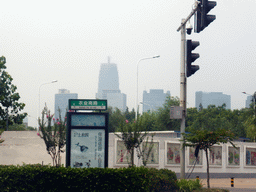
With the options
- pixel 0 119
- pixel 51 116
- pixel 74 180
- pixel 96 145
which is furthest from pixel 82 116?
pixel 0 119

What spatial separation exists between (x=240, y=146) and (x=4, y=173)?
78.1 ft

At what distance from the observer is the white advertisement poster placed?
1440cm

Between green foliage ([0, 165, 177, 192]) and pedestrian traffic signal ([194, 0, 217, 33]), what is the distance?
194 inches

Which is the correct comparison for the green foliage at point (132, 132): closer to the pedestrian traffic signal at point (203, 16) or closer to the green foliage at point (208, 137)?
the green foliage at point (208, 137)

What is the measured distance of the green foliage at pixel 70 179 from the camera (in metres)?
12.2

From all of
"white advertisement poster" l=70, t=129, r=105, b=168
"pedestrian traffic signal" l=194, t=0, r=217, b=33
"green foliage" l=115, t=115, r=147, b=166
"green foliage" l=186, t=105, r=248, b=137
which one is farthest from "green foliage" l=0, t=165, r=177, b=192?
"green foliage" l=186, t=105, r=248, b=137

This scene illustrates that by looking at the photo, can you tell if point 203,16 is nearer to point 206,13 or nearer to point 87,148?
point 206,13

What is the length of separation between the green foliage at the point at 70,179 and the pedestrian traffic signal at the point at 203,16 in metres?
4.93

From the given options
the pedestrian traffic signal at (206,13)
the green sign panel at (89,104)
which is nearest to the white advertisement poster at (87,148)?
the green sign panel at (89,104)

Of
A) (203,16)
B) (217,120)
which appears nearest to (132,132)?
(203,16)

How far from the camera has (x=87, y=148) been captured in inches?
570

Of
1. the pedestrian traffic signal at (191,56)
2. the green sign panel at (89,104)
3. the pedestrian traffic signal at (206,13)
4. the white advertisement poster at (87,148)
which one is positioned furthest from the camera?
the green sign panel at (89,104)

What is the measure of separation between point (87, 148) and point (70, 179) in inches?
92.6

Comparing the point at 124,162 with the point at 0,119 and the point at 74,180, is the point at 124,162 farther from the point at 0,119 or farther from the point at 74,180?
the point at 0,119
